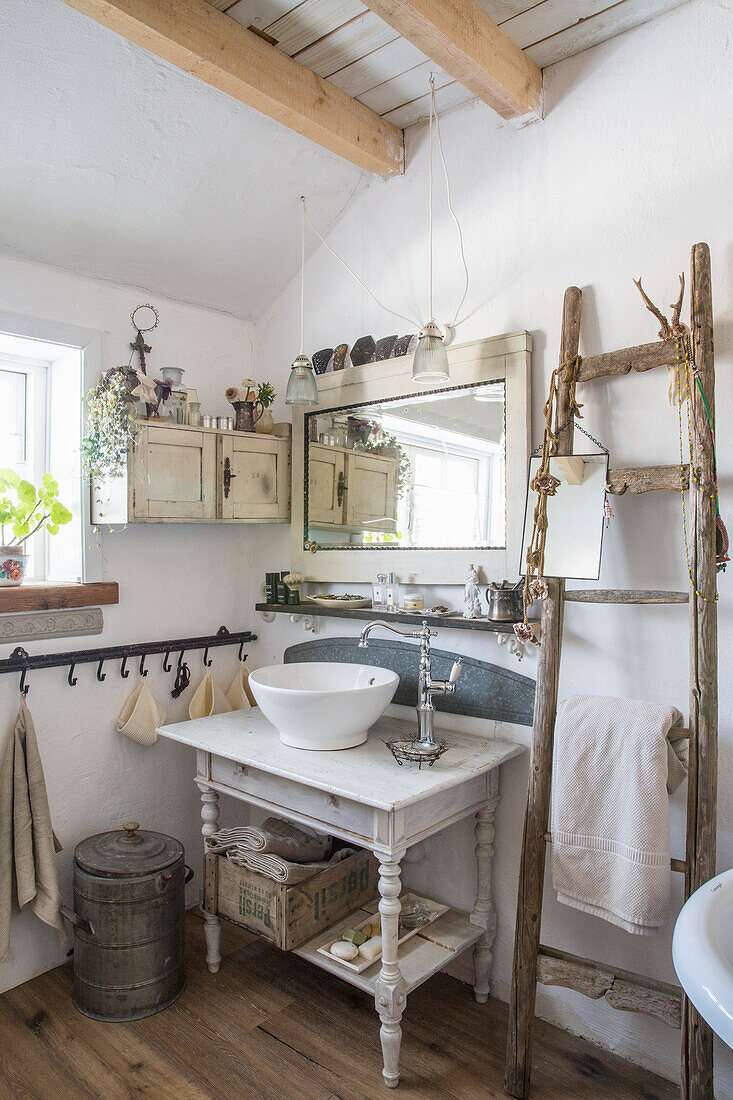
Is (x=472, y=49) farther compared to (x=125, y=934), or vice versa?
(x=125, y=934)

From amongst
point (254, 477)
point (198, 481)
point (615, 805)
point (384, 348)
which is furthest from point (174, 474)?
point (615, 805)

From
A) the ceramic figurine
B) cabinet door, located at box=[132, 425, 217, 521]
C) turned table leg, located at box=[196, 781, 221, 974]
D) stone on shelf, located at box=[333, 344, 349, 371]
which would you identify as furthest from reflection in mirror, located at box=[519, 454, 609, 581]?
turned table leg, located at box=[196, 781, 221, 974]

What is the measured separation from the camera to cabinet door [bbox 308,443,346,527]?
8.71 ft

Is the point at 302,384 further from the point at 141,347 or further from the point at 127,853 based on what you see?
the point at 127,853

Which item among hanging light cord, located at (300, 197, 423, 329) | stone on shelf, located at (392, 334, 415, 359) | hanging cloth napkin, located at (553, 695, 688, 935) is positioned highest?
hanging light cord, located at (300, 197, 423, 329)

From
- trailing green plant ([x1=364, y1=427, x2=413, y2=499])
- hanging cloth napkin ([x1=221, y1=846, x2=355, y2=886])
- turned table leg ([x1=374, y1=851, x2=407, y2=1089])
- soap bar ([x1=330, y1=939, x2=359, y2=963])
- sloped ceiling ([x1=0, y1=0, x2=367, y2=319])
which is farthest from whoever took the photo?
trailing green plant ([x1=364, y1=427, x2=413, y2=499])

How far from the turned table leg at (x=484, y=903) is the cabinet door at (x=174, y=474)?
1.36 metres

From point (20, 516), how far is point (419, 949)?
70.6 inches

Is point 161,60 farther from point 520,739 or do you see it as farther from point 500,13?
point 520,739

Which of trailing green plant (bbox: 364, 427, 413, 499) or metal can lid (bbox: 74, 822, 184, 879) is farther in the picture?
trailing green plant (bbox: 364, 427, 413, 499)

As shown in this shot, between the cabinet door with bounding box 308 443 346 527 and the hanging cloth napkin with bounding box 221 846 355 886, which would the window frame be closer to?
the cabinet door with bounding box 308 443 346 527

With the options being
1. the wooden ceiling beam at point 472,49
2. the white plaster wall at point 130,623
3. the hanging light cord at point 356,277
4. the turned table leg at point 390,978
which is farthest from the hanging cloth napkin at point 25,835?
the wooden ceiling beam at point 472,49

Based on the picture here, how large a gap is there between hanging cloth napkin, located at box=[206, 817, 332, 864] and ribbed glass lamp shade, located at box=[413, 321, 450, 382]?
148cm

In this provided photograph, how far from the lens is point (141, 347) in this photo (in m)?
2.62
